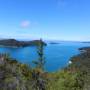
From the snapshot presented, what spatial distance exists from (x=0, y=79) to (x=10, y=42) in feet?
593

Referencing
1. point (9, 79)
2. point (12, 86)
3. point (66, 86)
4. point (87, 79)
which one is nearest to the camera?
point (12, 86)

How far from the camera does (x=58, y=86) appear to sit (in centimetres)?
822

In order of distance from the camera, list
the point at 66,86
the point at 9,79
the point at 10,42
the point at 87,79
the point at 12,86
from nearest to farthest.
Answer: the point at 12,86 → the point at 9,79 → the point at 66,86 → the point at 87,79 → the point at 10,42

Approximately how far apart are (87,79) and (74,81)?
2.83 feet

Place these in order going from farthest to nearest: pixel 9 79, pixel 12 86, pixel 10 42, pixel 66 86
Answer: pixel 10 42 → pixel 66 86 → pixel 9 79 → pixel 12 86

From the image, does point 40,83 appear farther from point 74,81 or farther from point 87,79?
point 87,79

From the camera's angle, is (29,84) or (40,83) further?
(40,83)

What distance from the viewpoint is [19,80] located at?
8.08m

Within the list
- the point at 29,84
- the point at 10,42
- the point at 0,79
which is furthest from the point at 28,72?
the point at 10,42

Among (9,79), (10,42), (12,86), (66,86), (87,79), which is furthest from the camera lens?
(10,42)

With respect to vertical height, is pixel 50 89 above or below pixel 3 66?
below

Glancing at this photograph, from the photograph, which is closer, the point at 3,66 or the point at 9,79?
the point at 9,79

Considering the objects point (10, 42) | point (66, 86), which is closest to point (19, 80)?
point (66, 86)

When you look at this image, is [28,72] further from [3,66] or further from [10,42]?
[10,42]
